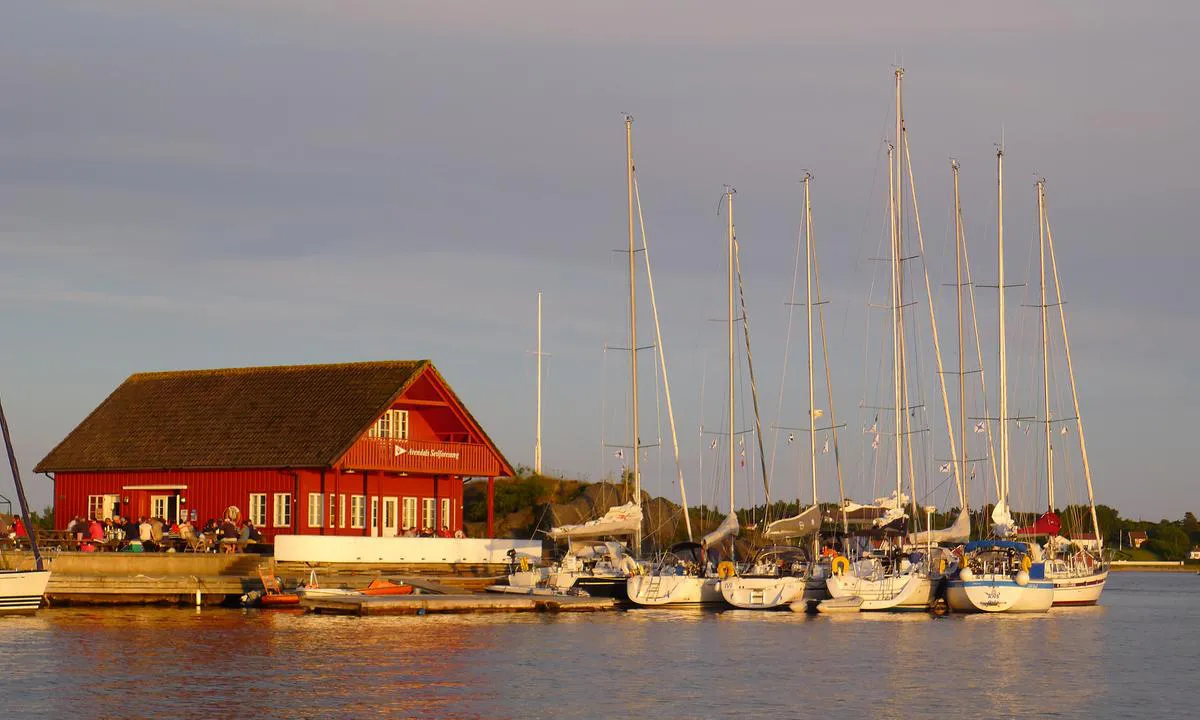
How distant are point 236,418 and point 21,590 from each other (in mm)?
14006

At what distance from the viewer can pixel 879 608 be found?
49.4 meters

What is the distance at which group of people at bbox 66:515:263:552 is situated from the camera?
49.0 metres

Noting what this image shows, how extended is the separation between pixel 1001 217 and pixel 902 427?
30.4ft

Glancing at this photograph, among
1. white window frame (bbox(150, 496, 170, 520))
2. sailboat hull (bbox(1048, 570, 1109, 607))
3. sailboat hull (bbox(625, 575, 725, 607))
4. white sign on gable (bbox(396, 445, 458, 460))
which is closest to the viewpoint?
sailboat hull (bbox(625, 575, 725, 607))

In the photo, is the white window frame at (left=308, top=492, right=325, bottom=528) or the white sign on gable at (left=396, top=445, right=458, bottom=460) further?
the white sign on gable at (left=396, top=445, right=458, bottom=460)

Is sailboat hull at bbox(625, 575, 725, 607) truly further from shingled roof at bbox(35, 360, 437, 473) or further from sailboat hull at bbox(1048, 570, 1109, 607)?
sailboat hull at bbox(1048, 570, 1109, 607)

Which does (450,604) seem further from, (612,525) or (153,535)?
(153,535)

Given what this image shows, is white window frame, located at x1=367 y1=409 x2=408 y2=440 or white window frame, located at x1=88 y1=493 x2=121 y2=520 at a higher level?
white window frame, located at x1=367 y1=409 x2=408 y2=440

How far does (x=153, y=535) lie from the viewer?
49.9m

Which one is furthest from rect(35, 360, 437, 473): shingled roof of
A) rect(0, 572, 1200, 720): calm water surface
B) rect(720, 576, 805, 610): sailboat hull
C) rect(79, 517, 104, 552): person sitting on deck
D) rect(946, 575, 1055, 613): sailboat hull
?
rect(946, 575, 1055, 613): sailboat hull

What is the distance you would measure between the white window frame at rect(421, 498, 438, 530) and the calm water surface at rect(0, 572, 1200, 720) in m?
12.0

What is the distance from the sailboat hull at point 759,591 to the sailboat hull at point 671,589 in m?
0.75

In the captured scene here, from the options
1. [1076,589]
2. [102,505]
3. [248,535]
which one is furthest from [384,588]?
[1076,589]

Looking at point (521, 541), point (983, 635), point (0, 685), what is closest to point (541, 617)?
point (521, 541)
